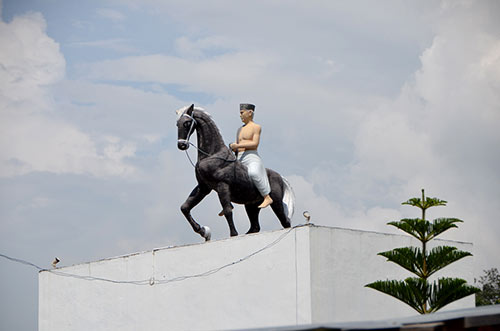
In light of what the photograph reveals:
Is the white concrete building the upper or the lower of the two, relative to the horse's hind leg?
lower

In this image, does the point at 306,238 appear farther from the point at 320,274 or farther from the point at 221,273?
the point at 221,273

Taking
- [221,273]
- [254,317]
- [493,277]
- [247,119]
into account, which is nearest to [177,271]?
[221,273]

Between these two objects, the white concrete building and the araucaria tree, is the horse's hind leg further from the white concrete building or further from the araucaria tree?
the araucaria tree

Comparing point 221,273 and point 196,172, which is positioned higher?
point 196,172

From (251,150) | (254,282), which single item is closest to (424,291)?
(254,282)

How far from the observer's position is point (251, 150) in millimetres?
13828

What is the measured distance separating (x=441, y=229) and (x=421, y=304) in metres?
1.11

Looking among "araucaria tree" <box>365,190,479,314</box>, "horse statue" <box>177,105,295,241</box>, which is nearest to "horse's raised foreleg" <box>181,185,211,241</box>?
"horse statue" <box>177,105,295,241</box>

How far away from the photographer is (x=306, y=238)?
478 inches

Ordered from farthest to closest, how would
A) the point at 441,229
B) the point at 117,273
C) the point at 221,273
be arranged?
the point at 117,273
the point at 221,273
the point at 441,229

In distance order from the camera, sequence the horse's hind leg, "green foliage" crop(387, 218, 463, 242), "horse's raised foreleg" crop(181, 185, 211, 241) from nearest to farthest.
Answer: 1. "green foliage" crop(387, 218, 463, 242)
2. "horse's raised foreleg" crop(181, 185, 211, 241)
3. the horse's hind leg

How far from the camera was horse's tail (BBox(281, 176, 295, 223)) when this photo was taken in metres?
14.4

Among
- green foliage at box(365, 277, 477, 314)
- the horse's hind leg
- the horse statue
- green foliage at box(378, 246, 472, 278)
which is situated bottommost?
green foliage at box(365, 277, 477, 314)

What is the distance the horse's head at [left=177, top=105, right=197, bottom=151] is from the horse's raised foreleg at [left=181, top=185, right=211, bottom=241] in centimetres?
88
